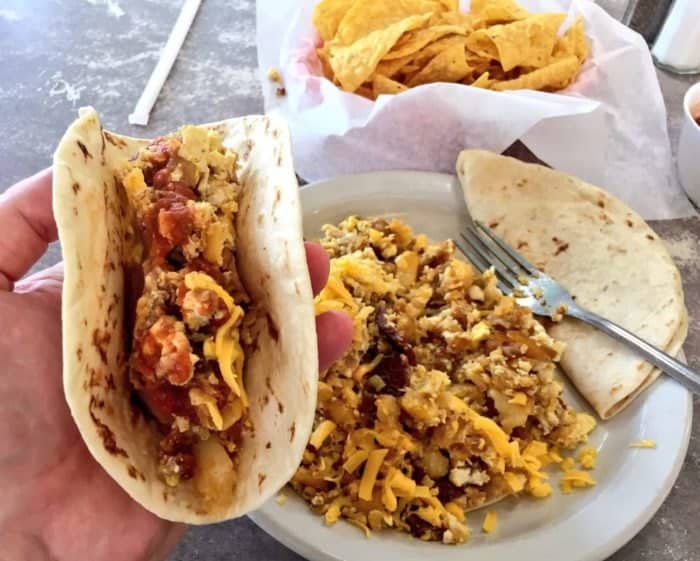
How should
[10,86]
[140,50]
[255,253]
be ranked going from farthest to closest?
1. [140,50]
2. [10,86]
3. [255,253]

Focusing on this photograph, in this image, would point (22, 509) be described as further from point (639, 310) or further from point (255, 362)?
point (639, 310)

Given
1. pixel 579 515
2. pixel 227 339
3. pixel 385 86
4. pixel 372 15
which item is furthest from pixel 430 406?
pixel 372 15

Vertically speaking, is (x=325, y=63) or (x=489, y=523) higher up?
(x=325, y=63)

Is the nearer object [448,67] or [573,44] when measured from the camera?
[448,67]

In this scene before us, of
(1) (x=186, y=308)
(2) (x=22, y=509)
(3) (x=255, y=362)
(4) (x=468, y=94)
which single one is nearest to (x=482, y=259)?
(4) (x=468, y=94)

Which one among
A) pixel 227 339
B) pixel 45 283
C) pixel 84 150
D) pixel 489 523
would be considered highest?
pixel 84 150

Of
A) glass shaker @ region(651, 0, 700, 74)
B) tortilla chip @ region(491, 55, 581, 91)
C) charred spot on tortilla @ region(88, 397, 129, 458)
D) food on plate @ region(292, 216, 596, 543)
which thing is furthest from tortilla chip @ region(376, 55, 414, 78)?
charred spot on tortilla @ region(88, 397, 129, 458)

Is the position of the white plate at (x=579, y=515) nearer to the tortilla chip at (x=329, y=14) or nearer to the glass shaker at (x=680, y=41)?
the tortilla chip at (x=329, y=14)

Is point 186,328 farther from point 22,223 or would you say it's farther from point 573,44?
point 573,44
